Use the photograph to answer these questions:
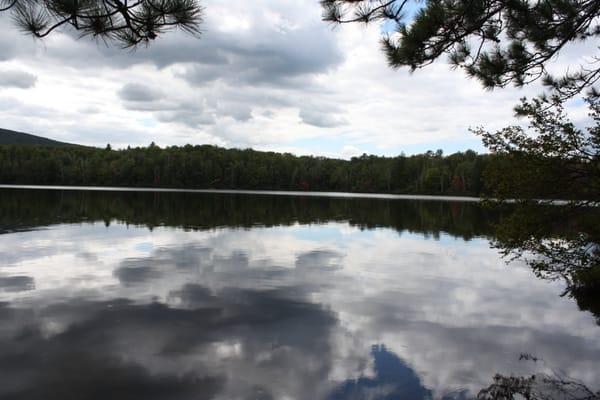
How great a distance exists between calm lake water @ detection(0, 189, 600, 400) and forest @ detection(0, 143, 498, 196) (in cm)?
12155

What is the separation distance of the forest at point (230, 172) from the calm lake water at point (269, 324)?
4785 inches

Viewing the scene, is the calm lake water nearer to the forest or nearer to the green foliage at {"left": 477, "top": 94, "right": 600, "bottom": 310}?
the green foliage at {"left": 477, "top": 94, "right": 600, "bottom": 310}

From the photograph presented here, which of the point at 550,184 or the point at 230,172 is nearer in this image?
the point at 550,184

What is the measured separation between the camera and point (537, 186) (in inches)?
484

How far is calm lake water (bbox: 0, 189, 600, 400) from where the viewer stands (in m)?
7.95

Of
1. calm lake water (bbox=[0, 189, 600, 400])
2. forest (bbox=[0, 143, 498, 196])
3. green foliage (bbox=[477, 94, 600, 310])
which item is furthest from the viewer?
forest (bbox=[0, 143, 498, 196])

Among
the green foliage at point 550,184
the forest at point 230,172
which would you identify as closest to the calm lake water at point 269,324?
the green foliage at point 550,184

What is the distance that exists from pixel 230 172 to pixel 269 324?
152m

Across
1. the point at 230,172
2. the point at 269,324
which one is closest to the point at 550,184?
the point at 269,324

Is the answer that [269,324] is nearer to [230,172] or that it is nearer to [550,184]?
[550,184]

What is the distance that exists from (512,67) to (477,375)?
6.25 m

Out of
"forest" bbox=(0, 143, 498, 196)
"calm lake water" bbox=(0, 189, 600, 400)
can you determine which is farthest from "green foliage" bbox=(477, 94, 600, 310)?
"forest" bbox=(0, 143, 498, 196)

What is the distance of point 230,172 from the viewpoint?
160500 mm

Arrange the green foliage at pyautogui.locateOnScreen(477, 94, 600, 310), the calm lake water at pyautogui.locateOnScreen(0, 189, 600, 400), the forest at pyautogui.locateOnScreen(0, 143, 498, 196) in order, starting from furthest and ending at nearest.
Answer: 1. the forest at pyautogui.locateOnScreen(0, 143, 498, 196)
2. the green foliage at pyautogui.locateOnScreen(477, 94, 600, 310)
3. the calm lake water at pyautogui.locateOnScreen(0, 189, 600, 400)
